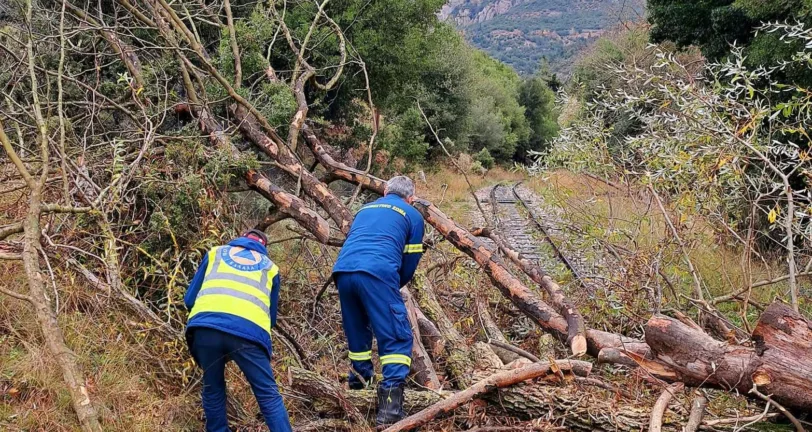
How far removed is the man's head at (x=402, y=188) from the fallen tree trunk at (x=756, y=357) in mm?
2143

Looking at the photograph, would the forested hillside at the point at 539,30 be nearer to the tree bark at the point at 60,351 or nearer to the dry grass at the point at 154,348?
the dry grass at the point at 154,348

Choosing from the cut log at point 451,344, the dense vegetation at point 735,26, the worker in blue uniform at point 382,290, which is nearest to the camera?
the worker in blue uniform at point 382,290

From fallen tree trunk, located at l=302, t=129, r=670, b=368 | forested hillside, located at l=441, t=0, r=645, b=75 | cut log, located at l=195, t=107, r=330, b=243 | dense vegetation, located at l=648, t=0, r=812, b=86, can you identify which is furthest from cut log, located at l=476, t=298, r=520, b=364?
forested hillside, located at l=441, t=0, r=645, b=75

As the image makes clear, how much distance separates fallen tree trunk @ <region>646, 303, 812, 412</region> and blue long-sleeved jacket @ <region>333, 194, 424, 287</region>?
1783 mm

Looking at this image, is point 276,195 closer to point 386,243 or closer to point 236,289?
point 386,243

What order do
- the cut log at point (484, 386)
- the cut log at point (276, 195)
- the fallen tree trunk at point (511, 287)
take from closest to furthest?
the cut log at point (484, 386)
the fallen tree trunk at point (511, 287)
the cut log at point (276, 195)

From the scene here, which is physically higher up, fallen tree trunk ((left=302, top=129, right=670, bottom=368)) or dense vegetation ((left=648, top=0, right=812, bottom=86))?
dense vegetation ((left=648, top=0, right=812, bottom=86))

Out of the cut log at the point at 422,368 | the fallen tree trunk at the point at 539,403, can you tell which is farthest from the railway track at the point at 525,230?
the fallen tree trunk at the point at 539,403

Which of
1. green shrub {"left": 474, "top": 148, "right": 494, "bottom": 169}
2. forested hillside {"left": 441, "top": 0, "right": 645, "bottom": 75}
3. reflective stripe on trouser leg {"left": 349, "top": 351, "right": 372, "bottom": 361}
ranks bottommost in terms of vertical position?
forested hillside {"left": 441, "top": 0, "right": 645, "bottom": 75}

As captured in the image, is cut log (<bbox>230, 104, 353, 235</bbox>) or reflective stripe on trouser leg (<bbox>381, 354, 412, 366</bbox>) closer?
reflective stripe on trouser leg (<bbox>381, 354, 412, 366</bbox>)

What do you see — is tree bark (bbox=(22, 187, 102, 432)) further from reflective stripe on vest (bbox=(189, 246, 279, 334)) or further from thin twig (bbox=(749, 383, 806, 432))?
thin twig (bbox=(749, 383, 806, 432))

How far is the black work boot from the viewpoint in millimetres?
3848

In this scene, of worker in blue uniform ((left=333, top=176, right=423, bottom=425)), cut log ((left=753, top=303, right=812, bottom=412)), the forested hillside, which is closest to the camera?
cut log ((left=753, top=303, right=812, bottom=412))

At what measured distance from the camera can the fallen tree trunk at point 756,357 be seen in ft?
10.00
